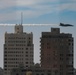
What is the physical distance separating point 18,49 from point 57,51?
0.93 metres

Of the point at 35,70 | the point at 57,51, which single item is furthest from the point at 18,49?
the point at 35,70

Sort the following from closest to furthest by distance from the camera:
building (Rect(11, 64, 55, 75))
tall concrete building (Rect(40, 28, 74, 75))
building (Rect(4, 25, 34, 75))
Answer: building (Rect(11, 64, 55, 75)) → tall concrete building (Rect(40, 28, 74, 75)) → building (Rect(4, 25, 34, 75))

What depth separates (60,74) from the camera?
23.7 feet

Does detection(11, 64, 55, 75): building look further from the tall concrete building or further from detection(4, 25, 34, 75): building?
detection(4, 25, 34, 75): building

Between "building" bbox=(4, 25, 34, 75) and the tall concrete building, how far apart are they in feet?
1.02

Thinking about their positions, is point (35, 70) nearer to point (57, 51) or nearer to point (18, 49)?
point (57, 51)

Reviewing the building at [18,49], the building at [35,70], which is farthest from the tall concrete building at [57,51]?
the building at [18,49]

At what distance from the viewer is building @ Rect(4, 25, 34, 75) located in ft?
25.7

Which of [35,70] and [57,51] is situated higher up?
[57,51]

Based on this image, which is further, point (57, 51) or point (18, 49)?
Result: point (18, 49)

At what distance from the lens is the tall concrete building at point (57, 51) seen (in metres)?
7.41

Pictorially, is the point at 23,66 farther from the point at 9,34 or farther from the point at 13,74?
the point at 9,34

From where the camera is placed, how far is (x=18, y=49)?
8.24 metres

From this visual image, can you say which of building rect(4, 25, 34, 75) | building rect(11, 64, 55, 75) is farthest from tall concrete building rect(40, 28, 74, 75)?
building rect(4, 25, 34, 75)
